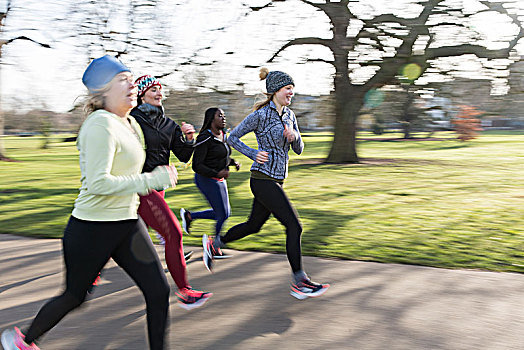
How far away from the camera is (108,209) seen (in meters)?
2.59

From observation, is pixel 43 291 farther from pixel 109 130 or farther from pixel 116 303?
pixel 109 130

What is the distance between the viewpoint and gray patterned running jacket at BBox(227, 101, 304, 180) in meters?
4.18

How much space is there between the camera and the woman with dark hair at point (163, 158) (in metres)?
3.76

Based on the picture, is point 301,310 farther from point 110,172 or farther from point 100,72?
point 100,72

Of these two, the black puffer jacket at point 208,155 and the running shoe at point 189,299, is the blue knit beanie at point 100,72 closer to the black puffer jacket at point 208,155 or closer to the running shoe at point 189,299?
the running shoe at point 189,299

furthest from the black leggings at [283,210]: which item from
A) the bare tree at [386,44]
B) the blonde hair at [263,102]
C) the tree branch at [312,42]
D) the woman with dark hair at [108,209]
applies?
the tree branch at [312,42]

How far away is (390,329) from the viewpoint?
338cm

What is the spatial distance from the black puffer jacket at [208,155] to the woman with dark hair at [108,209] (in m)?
2.46

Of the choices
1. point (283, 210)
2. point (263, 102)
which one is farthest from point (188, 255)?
point (263, 102)

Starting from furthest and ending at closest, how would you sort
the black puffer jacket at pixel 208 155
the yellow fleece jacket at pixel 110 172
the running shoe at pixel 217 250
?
the black puffer jacket at pixel 208 155, the running shoe at pixel 217 250, the yellow fleece jacket at pixel 110 172

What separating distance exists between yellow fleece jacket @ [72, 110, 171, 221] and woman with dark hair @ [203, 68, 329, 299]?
1.58 meters

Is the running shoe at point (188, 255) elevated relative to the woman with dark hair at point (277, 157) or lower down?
lower down

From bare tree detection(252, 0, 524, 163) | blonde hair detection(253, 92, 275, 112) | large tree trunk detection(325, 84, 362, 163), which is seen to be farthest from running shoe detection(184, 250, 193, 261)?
large tree trunk detection(325, 84, 362, 163)

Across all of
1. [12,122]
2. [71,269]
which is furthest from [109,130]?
[12,122]
